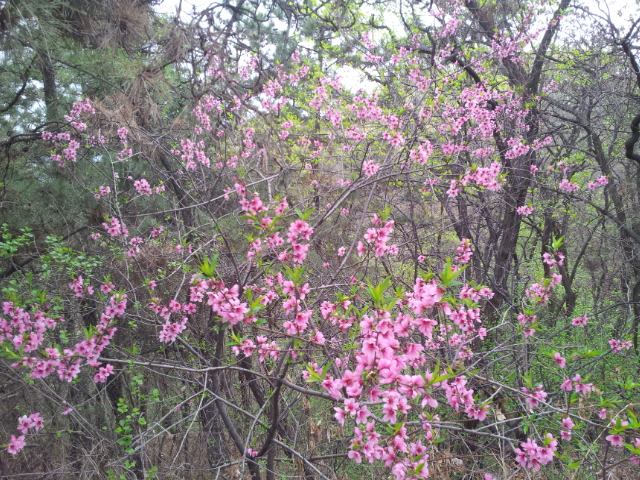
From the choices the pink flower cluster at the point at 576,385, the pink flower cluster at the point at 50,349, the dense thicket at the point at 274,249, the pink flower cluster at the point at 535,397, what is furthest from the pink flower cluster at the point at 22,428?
the pink flower cluster at the point at 576,385

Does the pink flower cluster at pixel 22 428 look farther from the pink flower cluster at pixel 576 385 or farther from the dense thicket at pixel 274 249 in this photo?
the pink flower cluster at pixel 576 385

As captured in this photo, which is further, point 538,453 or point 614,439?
point 614,439

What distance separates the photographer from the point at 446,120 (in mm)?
4918

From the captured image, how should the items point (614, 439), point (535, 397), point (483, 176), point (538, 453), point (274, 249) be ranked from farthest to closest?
point (483, 176)
point (274, 249)
point (535, 397)
point (614, 439)
point (538, 453)

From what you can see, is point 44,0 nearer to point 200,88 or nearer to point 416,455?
point 200,88

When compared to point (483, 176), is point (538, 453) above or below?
below

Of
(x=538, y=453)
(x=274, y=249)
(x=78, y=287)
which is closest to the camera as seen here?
(x=538, y=453)

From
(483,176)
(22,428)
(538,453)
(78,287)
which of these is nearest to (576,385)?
(538,453)

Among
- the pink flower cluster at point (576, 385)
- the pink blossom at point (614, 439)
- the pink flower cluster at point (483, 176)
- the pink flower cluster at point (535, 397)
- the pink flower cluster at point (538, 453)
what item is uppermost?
the pink flower cluster at point (483, 176)

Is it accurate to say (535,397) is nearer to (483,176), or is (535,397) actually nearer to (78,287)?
(483,176)

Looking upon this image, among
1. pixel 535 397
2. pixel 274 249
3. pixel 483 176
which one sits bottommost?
pixel 535 397

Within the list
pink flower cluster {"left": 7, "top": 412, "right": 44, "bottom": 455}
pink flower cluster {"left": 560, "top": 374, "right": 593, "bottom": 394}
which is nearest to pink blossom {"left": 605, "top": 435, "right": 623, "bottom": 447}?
pink flower cluster {"left": 560, "top": 374, "right": 593, "bottom": 394}

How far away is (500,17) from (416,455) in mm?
6403

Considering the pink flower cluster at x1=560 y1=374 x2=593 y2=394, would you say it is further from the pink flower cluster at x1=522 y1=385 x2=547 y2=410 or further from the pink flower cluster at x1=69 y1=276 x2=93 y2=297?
the pink flower cluster at x1=69 y1=276 x2=93 y2=297
